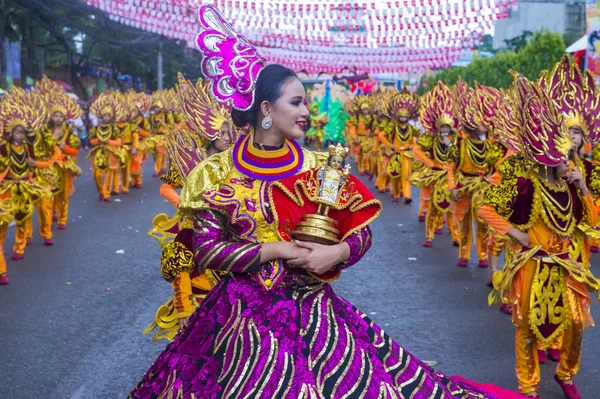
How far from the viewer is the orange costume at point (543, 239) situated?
533 cm

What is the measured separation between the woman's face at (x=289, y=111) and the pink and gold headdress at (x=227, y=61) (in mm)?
182

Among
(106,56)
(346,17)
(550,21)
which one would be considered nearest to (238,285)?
(346,17)

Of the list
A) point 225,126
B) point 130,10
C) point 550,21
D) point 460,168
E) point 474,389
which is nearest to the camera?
point 474,389

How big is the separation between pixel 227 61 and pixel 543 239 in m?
2.73

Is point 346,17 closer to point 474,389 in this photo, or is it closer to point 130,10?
point 130,10

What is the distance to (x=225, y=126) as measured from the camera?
6352 mm

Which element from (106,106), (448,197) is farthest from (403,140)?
(106,106)

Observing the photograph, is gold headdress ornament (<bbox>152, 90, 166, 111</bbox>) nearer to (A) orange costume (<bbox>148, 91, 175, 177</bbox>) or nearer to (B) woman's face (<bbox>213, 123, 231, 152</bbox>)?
(A) orange costume (<bbox>148, 91, 175, 177</bbox>)

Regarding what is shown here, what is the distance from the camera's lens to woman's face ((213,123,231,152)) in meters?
6.30

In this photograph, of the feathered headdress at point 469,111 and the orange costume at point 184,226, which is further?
the feathered headdress at point 469,111

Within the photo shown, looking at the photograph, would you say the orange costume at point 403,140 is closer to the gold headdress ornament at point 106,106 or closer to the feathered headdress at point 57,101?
the gold headdress ornament at point 106,106

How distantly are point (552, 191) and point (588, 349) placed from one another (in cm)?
198

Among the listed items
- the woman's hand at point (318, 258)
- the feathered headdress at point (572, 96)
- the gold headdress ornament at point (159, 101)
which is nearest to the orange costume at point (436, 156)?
the feathered headdress at point (572, 96)

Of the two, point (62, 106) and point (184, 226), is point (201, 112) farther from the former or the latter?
point (62, 106)
